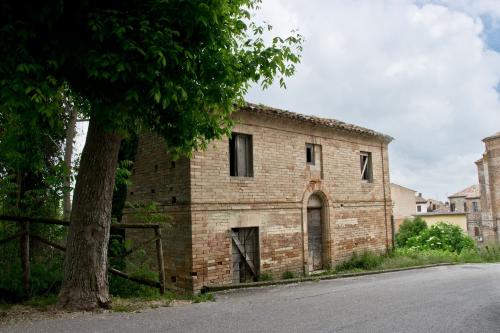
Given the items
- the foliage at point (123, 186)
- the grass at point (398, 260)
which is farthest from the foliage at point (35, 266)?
the grass at point (398, 260)

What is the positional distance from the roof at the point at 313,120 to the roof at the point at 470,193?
38135 mm

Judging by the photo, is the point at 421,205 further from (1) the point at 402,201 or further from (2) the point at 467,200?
(1) the point at 402,201

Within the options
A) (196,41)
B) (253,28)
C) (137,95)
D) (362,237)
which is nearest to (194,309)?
(137,95)

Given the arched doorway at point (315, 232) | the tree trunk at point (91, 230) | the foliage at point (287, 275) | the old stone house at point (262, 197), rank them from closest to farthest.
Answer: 1. the tree trunk at point (91, 230)
2. the old stone house at point (262, 197)
3. the foliage at point (287, 275)
4. the arched doorway at point (315, 232)

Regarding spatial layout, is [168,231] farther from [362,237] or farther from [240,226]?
[362,237]

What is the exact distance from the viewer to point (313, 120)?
14242 mm

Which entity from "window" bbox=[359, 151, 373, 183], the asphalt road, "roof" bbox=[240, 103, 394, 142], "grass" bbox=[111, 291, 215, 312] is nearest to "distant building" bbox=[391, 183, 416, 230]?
"roof" bbox=[240, 103, 394, 142]

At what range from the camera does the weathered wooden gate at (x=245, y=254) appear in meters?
12.1

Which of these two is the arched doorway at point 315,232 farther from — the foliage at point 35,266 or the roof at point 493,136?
the roof at point 493,136

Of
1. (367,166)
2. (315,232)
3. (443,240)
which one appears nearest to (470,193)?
(443,240)

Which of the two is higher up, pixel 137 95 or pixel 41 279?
pixel 137 95

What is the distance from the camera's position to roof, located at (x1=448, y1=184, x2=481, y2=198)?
50.1m

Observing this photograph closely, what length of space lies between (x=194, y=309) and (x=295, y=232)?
22.5 feet

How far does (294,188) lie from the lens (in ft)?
45.3
